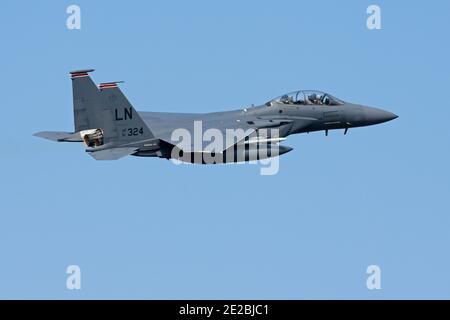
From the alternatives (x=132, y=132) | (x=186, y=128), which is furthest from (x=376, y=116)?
(x=132, y=132)

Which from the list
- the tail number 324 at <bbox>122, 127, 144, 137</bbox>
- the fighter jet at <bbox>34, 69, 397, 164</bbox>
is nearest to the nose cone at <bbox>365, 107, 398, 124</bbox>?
the fighter jet at <bbox>34, 69, 397, 164</bbox>

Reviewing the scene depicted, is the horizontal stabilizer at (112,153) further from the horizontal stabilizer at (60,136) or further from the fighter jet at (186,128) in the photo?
the horizontal stabilizer at (60,136)

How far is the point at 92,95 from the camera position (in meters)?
47.0

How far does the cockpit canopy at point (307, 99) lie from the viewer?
51906 millimetres

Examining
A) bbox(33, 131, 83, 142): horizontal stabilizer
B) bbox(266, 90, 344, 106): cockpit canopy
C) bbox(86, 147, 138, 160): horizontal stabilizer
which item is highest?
bbox(266, 90, 344, 106): cockpit canopy

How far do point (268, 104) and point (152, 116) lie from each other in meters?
4.52

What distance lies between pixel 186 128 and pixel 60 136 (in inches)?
185

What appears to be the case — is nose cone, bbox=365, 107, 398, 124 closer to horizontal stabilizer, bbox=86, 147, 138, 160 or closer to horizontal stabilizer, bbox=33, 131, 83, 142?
horizontal stabilizer, bbox=86, 147, 138, 160

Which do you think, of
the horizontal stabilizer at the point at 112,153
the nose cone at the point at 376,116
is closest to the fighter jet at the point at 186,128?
the horizontal stabilizer at the point at 112,153

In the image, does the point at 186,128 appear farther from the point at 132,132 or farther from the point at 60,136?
the point at 60,136

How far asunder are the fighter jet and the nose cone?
130 centimetres

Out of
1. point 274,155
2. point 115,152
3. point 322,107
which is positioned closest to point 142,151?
point 115,152

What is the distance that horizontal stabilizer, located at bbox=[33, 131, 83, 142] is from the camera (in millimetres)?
48306
